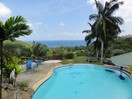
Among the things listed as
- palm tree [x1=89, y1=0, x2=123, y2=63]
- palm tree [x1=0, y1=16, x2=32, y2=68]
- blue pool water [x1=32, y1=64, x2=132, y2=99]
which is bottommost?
blue pool water [x1=32, y1=64, x2=132, y2=99]

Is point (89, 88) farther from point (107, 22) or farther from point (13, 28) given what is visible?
point (107, 22)

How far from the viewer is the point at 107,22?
69.1ft

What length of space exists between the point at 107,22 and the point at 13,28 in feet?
52.2

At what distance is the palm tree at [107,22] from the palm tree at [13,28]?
14.8m

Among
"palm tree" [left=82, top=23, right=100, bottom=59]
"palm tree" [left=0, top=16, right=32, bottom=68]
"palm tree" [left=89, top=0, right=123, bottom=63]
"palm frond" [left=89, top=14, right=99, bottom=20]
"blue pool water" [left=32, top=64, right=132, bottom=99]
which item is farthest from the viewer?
"palm tree" [left=82, top=23, right=100, bottom=59]

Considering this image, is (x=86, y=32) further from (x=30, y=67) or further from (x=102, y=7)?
(x=30, y=67)

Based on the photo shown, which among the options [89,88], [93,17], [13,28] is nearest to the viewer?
[13,28]

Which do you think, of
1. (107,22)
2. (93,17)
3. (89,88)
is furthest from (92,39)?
(89,88)

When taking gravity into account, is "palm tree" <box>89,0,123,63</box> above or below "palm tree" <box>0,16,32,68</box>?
above

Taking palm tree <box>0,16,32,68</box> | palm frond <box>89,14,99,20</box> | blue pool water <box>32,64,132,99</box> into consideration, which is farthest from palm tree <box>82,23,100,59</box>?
palm tree <box>0,16,32,68</box>

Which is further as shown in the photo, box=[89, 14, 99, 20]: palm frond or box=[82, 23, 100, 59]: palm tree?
box=[82, 23, 100, 59]: palm tree

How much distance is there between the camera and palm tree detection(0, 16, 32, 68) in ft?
20.2

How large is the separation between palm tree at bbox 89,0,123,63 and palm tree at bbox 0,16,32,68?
14.8 m

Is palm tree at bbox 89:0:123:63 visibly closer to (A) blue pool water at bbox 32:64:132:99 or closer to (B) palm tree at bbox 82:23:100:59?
(B) palm tree at bbox 82:23:100:59
